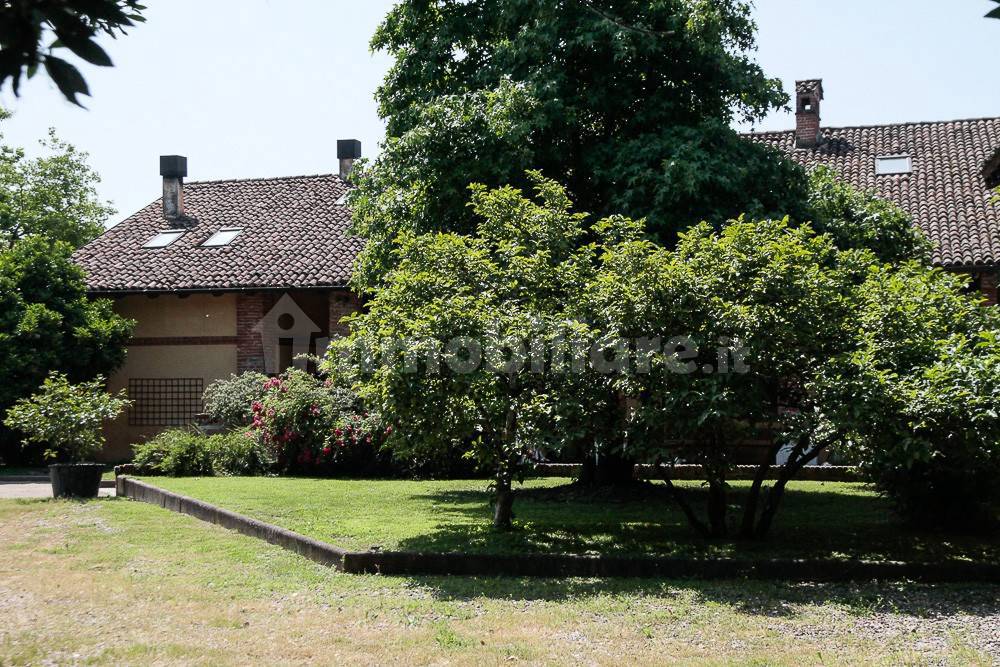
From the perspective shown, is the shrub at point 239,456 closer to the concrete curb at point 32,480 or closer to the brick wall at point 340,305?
the concrete curb at point 32,480

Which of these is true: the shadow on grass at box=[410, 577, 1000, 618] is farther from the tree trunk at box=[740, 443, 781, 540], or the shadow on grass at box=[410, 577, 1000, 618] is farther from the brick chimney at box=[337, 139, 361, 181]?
the brick chimney at box=[337, 139, 361, 181]

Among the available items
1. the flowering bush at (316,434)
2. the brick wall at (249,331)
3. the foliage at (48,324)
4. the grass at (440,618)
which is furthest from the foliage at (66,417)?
the brick wall at (249,331)

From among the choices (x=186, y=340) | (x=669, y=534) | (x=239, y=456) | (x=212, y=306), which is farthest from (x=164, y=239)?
(x=669, y=534)

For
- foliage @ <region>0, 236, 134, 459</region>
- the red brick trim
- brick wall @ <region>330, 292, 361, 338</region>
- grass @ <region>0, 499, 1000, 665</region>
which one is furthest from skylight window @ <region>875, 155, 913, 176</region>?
grass @ <region>0, 499, 1000, 665</region>

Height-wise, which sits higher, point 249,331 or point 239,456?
point 249,331

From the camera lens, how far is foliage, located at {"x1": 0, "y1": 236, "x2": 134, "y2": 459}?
22.2 meters

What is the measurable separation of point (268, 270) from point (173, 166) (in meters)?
6.50

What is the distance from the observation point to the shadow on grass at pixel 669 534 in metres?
9.28

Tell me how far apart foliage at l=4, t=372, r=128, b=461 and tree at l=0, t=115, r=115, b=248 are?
29.7m

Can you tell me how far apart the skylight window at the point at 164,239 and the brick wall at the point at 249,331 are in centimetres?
382

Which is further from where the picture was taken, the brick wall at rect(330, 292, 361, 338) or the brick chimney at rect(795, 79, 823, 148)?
the brick chimney at rect(795, 79, 823, 148)

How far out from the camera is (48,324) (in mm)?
22734

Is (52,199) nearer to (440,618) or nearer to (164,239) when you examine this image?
(164,239)

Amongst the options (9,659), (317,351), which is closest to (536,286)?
(9,659)
